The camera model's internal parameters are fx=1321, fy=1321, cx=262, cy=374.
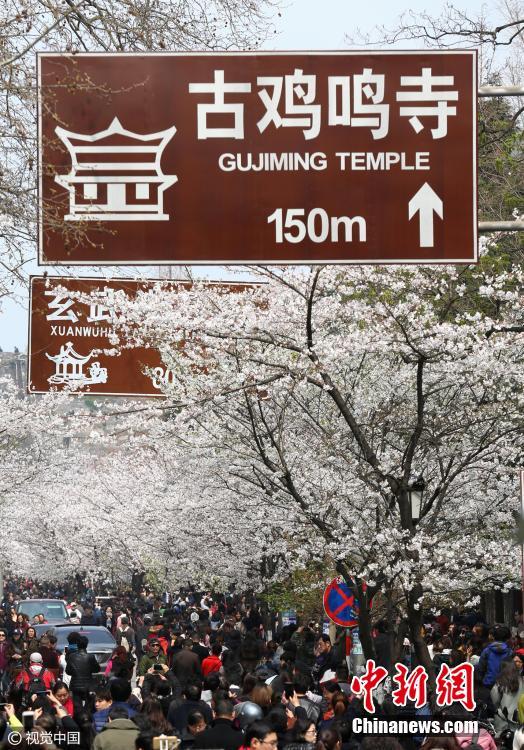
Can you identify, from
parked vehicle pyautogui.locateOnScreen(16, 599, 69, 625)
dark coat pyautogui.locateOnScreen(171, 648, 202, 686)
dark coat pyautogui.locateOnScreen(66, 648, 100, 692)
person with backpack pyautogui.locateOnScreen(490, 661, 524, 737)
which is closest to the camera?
person with backpack pyautogui.locateOnScreen(490, 661, 524, 737)

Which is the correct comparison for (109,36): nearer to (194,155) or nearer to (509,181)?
(194,155)

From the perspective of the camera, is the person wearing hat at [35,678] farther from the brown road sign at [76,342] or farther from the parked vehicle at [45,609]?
the parked vehicle at [45,609]

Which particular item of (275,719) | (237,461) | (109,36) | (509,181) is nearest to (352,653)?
(237,461)

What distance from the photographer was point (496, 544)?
630 inches

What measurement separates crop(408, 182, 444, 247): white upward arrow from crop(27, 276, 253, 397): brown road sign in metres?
8.19

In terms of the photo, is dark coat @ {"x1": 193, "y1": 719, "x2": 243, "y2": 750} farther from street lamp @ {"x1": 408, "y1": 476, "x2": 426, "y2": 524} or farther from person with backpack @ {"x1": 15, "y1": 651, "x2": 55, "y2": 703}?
street lamp @ {"x1": 408, "y1": 476, "x2": 426, "y2": 524}

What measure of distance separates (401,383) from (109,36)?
955 centimetres

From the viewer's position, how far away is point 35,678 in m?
15.0

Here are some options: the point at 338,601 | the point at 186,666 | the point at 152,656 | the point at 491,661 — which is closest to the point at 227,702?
the point at 491,661

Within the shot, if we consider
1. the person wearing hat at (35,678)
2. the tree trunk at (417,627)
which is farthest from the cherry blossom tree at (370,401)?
the person wearing hat at (35,678)

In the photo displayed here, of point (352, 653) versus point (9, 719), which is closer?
point (9, 719)

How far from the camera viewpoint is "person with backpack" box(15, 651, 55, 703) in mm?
14406

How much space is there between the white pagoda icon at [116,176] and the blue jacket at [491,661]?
28.4 ft

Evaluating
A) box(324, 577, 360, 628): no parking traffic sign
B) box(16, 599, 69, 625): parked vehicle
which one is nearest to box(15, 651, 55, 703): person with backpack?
box(324, 577, 360, 628): no parking traffic sign
